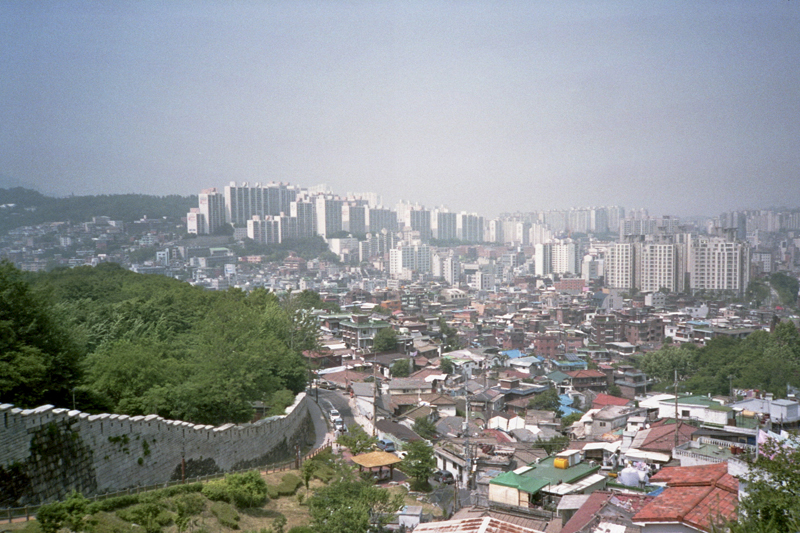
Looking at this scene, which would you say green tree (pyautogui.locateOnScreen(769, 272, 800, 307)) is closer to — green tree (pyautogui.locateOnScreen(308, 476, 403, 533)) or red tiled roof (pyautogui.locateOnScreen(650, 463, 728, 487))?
red tiled roof (pyautogui.locateOnScreen(650, 463, 728, 487))

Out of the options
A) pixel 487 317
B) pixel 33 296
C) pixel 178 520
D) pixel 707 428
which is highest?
pixel 33 296

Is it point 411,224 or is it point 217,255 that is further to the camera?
point 411,224

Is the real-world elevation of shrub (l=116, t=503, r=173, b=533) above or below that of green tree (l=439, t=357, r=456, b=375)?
above

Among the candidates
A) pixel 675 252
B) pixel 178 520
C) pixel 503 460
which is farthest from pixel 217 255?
pixel 178 520

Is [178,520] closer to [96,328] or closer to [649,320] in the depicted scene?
[96,328]

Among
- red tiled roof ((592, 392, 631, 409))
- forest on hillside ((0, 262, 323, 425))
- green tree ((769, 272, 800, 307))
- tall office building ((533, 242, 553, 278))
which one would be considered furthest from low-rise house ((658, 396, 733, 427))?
tall office building ((533, 242, 553, 278))

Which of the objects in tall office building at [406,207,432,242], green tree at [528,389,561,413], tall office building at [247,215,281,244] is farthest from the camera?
tall office building at [406,207,432,242]
